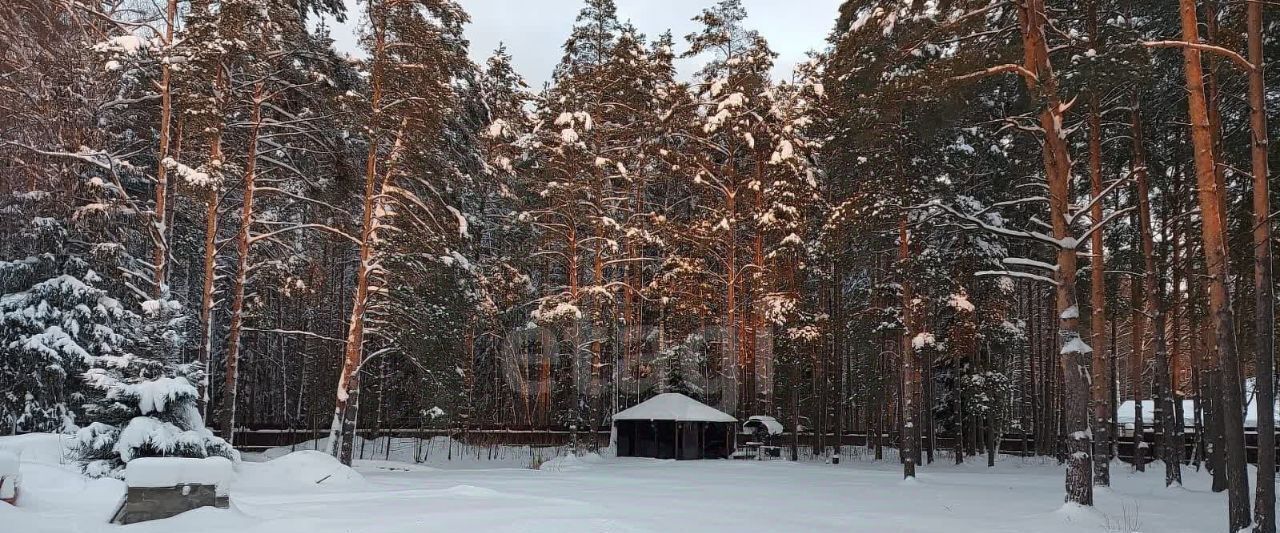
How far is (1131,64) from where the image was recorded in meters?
10.4

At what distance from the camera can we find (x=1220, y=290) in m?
10.3

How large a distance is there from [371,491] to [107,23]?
9813 millimetres

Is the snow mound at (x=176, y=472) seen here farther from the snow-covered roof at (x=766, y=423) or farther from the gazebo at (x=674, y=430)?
the snow-covered roof at (x=766, y=423)

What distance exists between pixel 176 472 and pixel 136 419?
7.62ft

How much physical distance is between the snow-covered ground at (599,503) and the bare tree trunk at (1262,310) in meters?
1.58

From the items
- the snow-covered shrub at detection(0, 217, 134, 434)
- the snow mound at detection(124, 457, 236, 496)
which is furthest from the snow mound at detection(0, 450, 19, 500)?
the snow-covered shrub at detection(0, 217, 134, 434)

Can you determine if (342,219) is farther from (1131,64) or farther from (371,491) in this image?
(1131,64)

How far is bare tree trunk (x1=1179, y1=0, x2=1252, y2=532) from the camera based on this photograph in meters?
9.95

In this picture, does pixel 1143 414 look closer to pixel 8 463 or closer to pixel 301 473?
pixel 301 473

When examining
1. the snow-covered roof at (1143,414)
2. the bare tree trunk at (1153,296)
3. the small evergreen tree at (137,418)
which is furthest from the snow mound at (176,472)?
the snow-covered roof at (1143,414)

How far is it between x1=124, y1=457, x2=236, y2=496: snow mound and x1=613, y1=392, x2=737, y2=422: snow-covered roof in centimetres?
1789

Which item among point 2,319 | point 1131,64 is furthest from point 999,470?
point 2,319

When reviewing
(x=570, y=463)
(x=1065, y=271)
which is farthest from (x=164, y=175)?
(x=1065, y=271)

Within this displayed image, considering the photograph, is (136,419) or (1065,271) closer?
(136,419)
